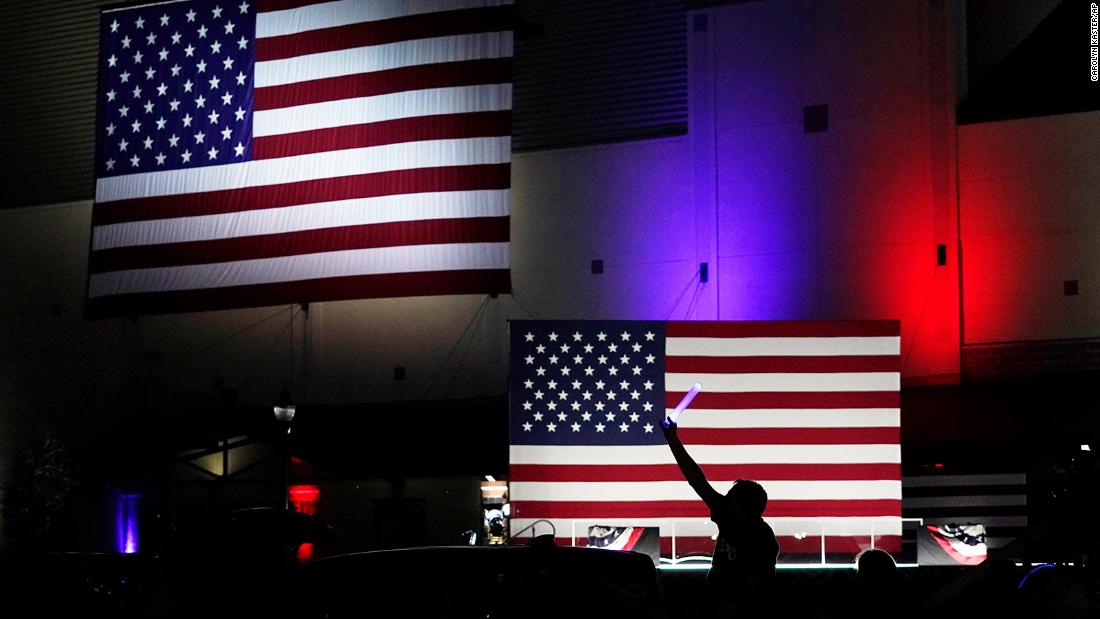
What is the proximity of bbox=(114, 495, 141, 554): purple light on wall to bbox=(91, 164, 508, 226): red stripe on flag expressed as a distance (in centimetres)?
815

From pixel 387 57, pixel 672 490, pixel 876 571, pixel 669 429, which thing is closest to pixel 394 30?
pixel 387 57

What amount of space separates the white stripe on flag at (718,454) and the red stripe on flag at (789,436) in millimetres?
54

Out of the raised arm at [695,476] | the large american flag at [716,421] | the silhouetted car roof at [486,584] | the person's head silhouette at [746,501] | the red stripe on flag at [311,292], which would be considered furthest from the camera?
the red stripe on flag at [311,292]

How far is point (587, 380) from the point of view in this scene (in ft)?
55.7

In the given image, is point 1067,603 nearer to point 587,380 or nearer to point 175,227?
point 587,380

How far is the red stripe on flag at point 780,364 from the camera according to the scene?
1719 centimetres

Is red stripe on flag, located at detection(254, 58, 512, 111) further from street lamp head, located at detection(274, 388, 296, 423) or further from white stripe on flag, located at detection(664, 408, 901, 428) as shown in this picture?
white stripe on flag, located at detection(664, 408, 901, 428)

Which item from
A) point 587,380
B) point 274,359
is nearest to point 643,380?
point 587,380

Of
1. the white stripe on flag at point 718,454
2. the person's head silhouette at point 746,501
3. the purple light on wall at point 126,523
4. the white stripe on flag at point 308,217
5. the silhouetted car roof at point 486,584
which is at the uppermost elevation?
A: the white stripe on flag at point 308,217

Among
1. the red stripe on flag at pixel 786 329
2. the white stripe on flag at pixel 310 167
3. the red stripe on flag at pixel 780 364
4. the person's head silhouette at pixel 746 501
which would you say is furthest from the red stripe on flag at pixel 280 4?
the person's head silhouette at pixel 746 501

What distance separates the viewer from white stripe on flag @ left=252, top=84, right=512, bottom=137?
21.6 meters

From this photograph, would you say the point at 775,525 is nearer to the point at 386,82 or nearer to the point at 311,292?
the point at 311,292

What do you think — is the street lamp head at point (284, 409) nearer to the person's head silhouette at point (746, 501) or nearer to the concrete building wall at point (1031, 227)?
the concrete building wall at point (1031, 227)

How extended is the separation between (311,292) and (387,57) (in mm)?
4179
